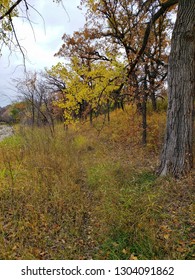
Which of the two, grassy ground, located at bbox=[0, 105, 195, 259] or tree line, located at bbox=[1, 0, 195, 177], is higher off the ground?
tree line, located at bbox=[1, 0, 195, 177]

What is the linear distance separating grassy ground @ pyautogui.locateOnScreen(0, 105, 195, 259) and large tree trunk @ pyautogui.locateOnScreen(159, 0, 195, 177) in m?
0.39

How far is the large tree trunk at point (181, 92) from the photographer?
11.4 feet

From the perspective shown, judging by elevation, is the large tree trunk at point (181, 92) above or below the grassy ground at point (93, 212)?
above

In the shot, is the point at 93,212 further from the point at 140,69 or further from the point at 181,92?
the point at 140,69

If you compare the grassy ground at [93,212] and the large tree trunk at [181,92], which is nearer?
the grassy ground at [93,212]

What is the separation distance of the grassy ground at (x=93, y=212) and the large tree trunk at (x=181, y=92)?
0.39m

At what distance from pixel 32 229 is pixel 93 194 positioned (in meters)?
1.39

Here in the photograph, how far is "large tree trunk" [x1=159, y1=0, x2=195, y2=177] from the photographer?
11.4 ft

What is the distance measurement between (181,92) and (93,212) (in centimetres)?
291

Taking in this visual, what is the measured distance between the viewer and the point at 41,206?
3.29 metres

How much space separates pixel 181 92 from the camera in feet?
11.8

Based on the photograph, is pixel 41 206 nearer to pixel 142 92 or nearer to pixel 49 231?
pixel 49 231

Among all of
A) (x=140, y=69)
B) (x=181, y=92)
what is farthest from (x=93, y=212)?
(x=140, y=69)
